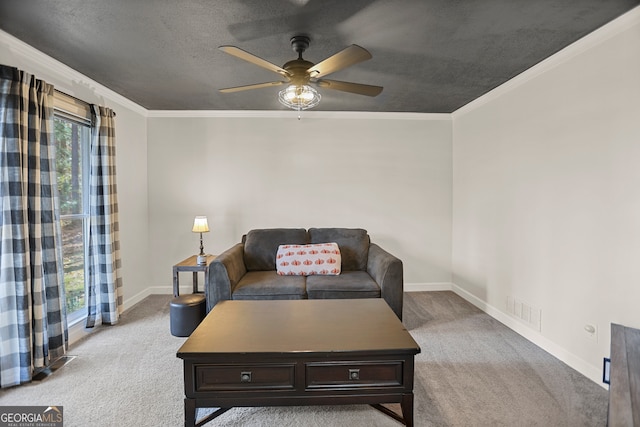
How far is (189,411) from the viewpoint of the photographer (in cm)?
167

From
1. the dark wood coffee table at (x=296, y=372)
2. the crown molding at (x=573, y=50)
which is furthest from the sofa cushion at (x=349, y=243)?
the crown molding at (x=573, y=50)

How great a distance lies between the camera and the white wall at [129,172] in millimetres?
3106

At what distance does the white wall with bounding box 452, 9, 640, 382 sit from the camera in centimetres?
211

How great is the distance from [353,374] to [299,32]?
2.24 metres

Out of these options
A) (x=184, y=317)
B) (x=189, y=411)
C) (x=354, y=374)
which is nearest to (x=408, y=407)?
(x=354, y=374)

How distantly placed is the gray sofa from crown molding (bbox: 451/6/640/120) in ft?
6.93

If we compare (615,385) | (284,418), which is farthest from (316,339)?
(615,385)

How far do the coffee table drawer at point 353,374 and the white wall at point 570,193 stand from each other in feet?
5.53

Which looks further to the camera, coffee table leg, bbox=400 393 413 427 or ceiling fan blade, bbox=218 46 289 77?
ceiling fan blade, bbox=218 46 289 77

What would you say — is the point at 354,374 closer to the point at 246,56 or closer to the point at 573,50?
the point at 246,56

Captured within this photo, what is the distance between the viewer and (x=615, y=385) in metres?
1.89

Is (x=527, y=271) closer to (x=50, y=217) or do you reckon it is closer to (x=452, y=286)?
(x=452, y=286)

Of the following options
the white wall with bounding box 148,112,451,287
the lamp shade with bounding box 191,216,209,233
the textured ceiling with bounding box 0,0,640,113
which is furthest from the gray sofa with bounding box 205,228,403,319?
the textured ceiling with bounding box 0,0,640,113

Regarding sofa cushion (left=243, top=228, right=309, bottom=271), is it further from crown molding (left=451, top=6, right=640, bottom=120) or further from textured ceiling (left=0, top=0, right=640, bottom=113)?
crown molding (left=451, top=6, right=640, bottom=120)
